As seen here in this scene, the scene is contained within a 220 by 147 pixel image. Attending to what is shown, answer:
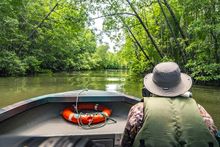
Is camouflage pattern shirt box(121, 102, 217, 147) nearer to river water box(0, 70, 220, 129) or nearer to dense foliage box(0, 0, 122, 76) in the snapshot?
river water box(0, 70, 220, 129)

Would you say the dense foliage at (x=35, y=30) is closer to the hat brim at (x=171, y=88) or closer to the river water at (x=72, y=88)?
the river water at (x=72, y=88)

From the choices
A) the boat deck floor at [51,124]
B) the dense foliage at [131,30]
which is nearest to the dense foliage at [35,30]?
the dense foliage at [131,30]

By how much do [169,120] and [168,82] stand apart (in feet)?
0.86

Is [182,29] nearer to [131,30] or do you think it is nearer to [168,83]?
[131,30]

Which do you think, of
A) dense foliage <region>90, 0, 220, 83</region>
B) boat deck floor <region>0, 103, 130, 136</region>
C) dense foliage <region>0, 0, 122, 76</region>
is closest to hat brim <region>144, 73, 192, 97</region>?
boat deck floor <region>0, 103, 130, 136</region>

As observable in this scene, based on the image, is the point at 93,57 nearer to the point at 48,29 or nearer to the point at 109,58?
the point at 109,58

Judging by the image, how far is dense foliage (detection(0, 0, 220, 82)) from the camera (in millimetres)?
12219

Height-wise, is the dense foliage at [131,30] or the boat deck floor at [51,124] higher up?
the dense foliage at [131,30]

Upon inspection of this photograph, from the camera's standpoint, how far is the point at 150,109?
169cm

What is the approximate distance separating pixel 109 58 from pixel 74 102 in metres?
61.3

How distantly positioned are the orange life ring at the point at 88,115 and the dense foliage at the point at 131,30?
772 centimetres

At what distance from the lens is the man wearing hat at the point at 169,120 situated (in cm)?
163

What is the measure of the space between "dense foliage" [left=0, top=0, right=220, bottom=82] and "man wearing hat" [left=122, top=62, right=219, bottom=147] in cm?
938

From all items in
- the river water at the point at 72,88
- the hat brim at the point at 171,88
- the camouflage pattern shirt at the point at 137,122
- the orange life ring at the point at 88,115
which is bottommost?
the river water at the point at 72,88
